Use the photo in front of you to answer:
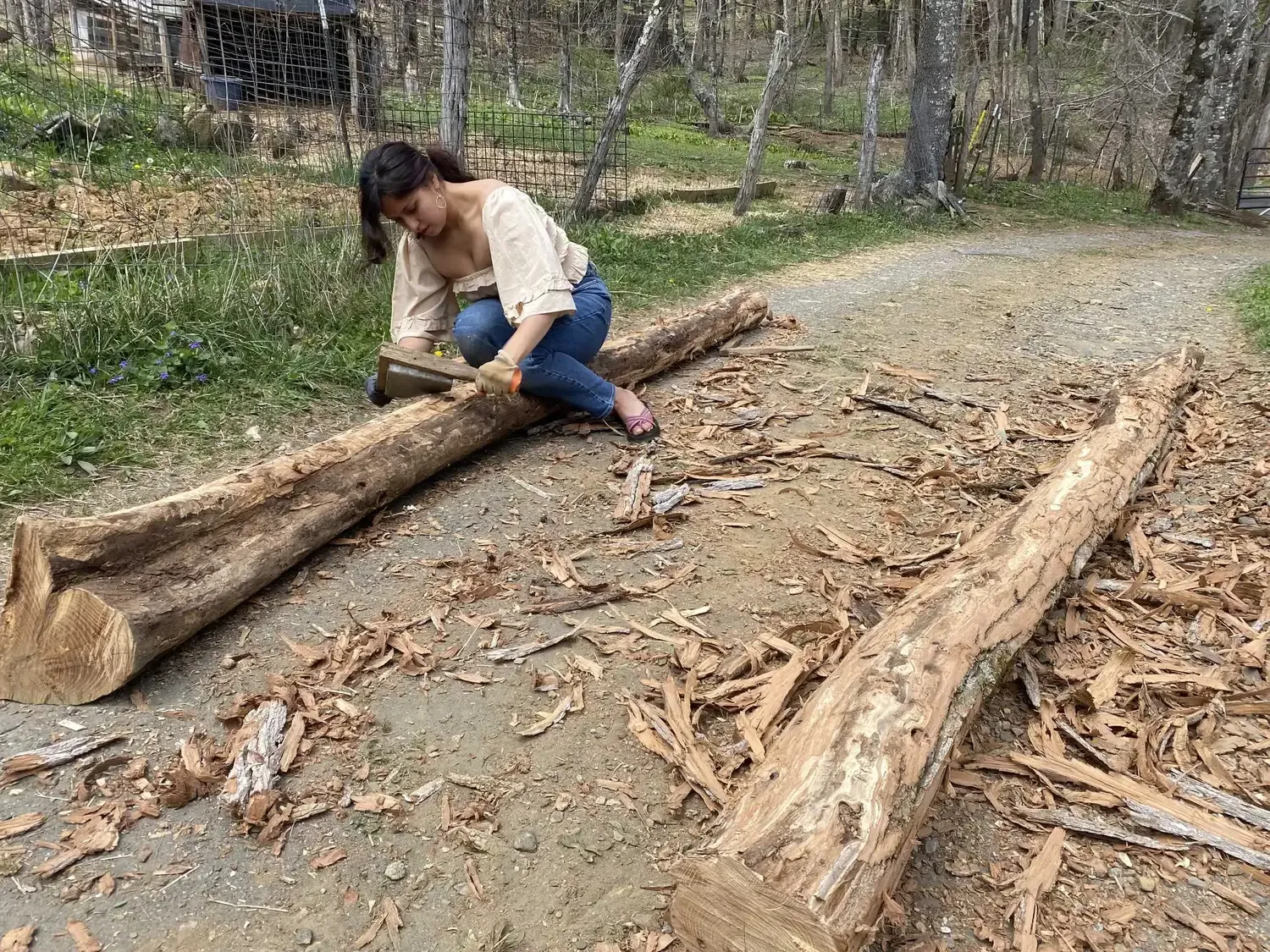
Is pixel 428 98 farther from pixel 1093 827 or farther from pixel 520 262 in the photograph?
pixel 1093 827

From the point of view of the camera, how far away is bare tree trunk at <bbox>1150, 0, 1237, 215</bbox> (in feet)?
38.0

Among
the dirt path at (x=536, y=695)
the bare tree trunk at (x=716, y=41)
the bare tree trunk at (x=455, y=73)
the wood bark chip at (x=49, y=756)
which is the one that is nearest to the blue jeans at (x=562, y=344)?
the dirt path at (x=536, y=695)

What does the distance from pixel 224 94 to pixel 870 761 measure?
609cm

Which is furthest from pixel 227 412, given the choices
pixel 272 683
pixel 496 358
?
pixel 272 683

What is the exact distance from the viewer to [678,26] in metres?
18.7

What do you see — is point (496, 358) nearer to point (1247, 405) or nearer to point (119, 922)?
point (119, 922)

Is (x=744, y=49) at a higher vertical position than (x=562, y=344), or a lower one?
higher

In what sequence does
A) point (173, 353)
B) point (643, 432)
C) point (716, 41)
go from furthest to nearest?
1. point (716, 41)
2. point (173, 353)
3. point (643, 432)

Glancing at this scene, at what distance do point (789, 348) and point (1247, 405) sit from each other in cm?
231

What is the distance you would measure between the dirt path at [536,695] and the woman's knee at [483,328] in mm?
460

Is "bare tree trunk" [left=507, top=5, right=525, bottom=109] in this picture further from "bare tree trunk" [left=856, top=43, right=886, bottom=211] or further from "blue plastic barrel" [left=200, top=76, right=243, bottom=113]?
"bare tree trunk" [left=856, top=43, right=886, bottom=211]

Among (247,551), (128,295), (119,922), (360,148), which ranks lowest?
(119,922)

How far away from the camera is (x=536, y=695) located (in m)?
2.34

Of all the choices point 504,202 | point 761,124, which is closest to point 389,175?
point 504,202
